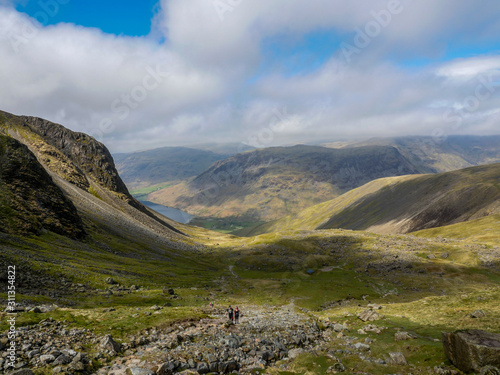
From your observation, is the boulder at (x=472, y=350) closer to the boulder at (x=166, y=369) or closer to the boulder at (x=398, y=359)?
the boulder at (x=398, y=359)

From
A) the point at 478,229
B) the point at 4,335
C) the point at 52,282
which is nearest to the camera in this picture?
the point at 4,335

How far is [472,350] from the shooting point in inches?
770

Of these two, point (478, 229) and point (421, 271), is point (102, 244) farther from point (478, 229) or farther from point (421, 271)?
point (478, 229)

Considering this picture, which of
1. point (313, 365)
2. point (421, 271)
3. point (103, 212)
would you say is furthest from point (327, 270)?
point (103, 212)

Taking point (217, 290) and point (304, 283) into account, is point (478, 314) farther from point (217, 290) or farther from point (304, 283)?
point (217, 290)

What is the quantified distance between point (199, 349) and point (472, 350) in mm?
22707

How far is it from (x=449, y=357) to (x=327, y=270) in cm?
8366

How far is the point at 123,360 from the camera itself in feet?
67.3

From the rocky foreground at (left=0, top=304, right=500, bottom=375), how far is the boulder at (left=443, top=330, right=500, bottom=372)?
7cm

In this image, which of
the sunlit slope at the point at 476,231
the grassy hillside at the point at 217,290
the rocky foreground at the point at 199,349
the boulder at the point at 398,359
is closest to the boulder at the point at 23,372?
the rocky foreground at the point at 199,349

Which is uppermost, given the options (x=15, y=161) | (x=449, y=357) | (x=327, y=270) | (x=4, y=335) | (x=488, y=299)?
(x=15, y=161)

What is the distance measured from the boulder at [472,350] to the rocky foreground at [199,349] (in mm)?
75

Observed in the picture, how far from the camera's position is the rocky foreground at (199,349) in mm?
18641

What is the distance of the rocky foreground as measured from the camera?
18.6 metres
